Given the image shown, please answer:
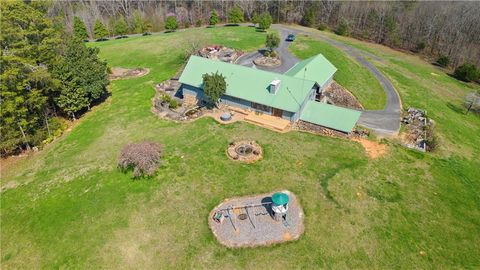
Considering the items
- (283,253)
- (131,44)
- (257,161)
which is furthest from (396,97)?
(131,44)

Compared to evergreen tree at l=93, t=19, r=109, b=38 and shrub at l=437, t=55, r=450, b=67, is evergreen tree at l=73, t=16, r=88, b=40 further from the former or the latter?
shrub at l=437, t=55, r=450, b=67

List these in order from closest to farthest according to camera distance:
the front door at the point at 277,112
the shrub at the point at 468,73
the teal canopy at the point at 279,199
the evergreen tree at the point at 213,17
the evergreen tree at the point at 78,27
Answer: the teal canopy at the point at 279,199 < the front door at the point at 277,112 < the shrub at the point at 468,73 < the evergreen tree at the point at 78,27 < the evergreen tree at the point at 213,17

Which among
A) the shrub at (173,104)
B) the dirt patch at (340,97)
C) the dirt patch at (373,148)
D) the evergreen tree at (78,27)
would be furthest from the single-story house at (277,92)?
the evergreen tree at (78,27)

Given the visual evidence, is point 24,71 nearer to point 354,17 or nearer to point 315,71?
point 315,71

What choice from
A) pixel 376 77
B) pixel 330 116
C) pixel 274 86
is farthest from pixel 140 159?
pixel 376 77

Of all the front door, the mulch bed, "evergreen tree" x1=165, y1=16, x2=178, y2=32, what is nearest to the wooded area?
"evergreen tree" x1=165, y1=16, x2=178, y2=32

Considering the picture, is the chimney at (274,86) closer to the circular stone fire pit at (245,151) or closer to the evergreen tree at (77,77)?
the circular stone fire pit at (245,151)
